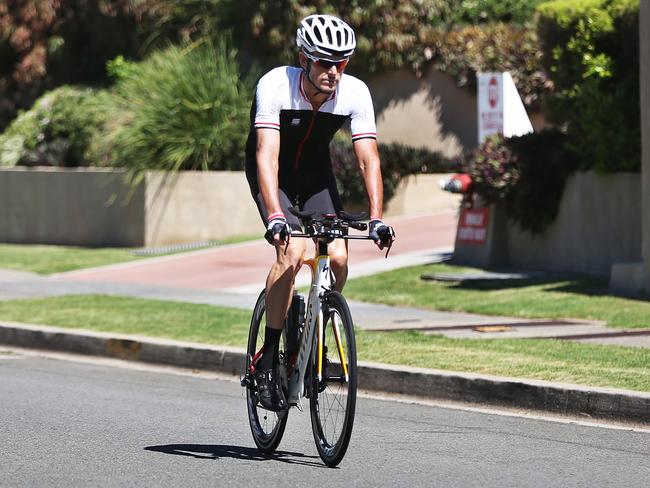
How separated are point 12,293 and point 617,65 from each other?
7.17 meters

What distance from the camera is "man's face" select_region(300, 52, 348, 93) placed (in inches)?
265

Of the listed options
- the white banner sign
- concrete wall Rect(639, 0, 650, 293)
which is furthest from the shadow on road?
the white banner sign

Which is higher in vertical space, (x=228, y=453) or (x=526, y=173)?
(x=526, y=173)

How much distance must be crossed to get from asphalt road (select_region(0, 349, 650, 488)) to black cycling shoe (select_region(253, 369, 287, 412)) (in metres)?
0.28

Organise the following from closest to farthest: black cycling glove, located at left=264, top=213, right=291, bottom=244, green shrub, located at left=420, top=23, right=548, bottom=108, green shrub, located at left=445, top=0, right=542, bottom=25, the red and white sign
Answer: black cycling glove, located at left=264, top=213, right=291, bottom=244, the red and white sign, green shrub, located at left=420, top=23, right=548, bottom=108, green shrub, located at left=445, top=0, right=542, bottom=25

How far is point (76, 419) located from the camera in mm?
8289

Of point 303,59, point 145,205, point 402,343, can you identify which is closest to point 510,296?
point 402,343

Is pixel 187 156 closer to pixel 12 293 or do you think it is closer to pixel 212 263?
pixel 212 263

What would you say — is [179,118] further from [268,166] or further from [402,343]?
[268,166]

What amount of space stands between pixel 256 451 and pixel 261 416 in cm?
21

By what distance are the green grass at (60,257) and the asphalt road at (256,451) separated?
31.1ft

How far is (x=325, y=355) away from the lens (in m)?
6.68

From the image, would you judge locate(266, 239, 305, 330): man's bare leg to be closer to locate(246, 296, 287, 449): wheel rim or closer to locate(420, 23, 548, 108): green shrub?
locate(246, 296, 287, 449): wheel rim

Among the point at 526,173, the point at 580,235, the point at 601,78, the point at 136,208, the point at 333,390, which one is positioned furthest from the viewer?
the point at 136,208
